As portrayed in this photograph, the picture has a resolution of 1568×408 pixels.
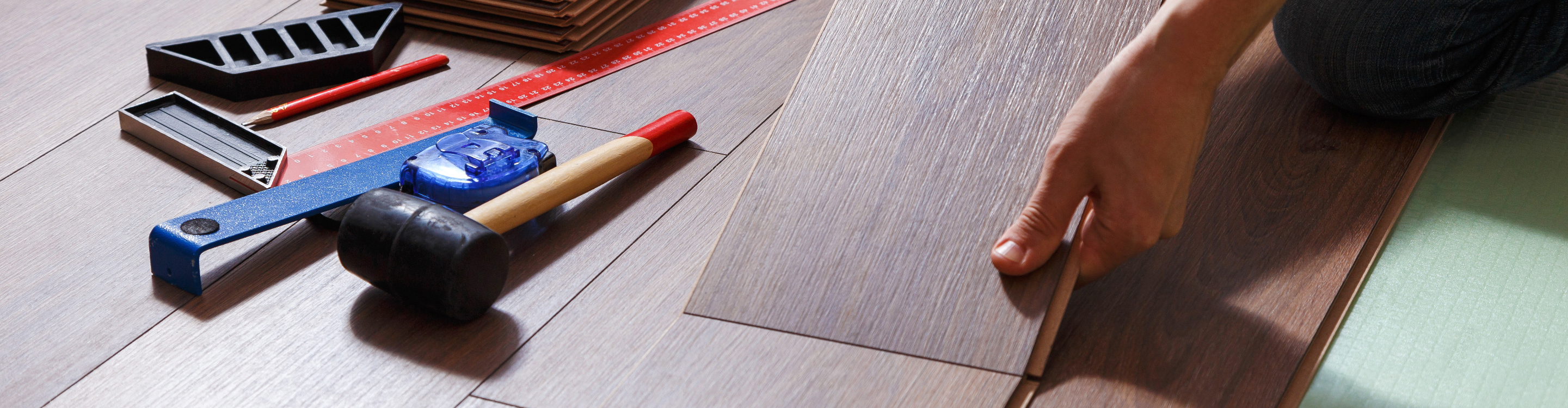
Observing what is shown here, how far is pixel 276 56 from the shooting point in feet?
5.22

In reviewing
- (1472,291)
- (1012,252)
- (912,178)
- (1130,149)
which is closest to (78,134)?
(912,178)

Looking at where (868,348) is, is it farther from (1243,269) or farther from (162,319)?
(162,319)

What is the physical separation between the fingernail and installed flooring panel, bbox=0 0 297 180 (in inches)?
51.7

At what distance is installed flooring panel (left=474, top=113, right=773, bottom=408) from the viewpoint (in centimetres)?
95

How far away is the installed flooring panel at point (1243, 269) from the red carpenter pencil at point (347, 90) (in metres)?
1.13

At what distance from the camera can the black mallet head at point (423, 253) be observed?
0.94 metres

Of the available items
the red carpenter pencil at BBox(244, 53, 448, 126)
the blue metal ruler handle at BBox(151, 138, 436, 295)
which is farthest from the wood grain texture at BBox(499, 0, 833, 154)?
the blue metal ruler handle at BBox(151, 138, 436, 295)

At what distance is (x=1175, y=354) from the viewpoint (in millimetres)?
982

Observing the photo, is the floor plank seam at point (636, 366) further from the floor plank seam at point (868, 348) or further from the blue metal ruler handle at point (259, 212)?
the blue metal ruler handle at point (259, 212)

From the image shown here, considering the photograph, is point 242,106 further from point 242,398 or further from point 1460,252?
point 1460,252

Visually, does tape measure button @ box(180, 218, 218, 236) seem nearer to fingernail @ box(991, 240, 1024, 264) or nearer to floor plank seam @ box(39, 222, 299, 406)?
floor plank seam @ box(39, 222, 299, 406)

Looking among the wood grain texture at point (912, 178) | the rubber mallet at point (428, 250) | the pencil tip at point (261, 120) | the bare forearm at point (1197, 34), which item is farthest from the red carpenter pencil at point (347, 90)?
the bare forearm at point (1197, 34)

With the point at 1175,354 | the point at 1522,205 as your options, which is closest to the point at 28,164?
the point at 1175,354

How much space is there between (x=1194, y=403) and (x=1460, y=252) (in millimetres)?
475
